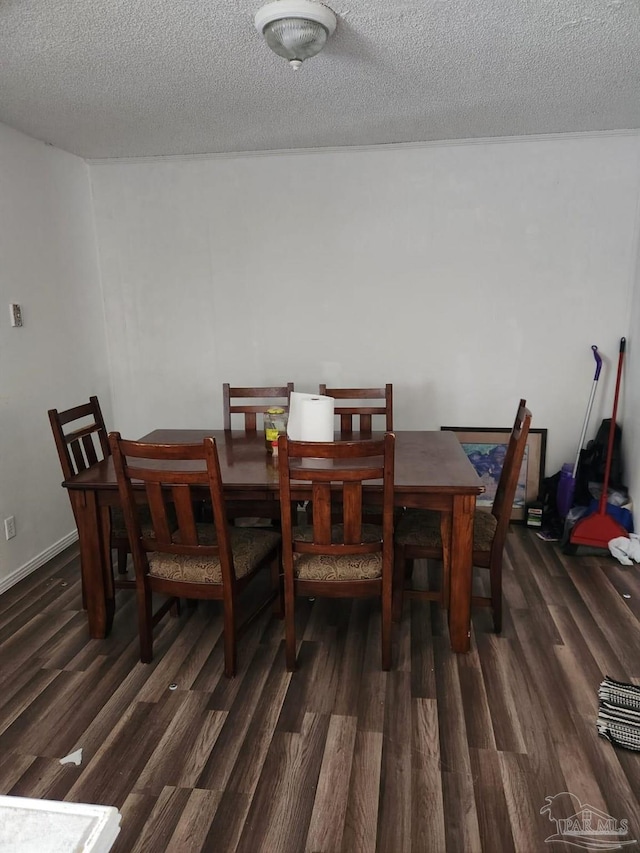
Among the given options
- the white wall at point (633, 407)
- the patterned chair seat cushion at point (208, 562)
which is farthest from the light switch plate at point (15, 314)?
the white wall at point (633, 407)

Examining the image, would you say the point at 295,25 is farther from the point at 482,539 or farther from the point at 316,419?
the point at 482,539

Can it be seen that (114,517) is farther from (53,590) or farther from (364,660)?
(364,660)

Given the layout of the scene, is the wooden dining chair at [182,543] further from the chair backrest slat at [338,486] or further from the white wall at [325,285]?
the white wall at [325,285]

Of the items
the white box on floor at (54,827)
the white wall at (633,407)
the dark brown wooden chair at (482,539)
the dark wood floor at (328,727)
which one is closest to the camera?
the white box on floor at (54,827)

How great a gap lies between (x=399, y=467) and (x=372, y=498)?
247 mm

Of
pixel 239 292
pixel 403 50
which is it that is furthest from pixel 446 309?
pixel 403 50

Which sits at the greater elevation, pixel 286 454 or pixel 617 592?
pixel 286 454

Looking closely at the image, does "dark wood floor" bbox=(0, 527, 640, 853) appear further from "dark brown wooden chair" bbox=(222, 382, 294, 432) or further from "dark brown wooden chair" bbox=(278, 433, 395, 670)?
"dark brown wooden chair" bbox=(222, 382, 294, 432)

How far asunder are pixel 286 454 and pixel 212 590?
688 mm

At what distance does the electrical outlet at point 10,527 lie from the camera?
9.94 ft

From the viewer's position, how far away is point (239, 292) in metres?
3.79

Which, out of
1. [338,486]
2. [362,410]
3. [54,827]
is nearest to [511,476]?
[338,486]

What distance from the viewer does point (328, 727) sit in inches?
76.6

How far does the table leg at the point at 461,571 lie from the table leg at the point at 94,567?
1485mm
